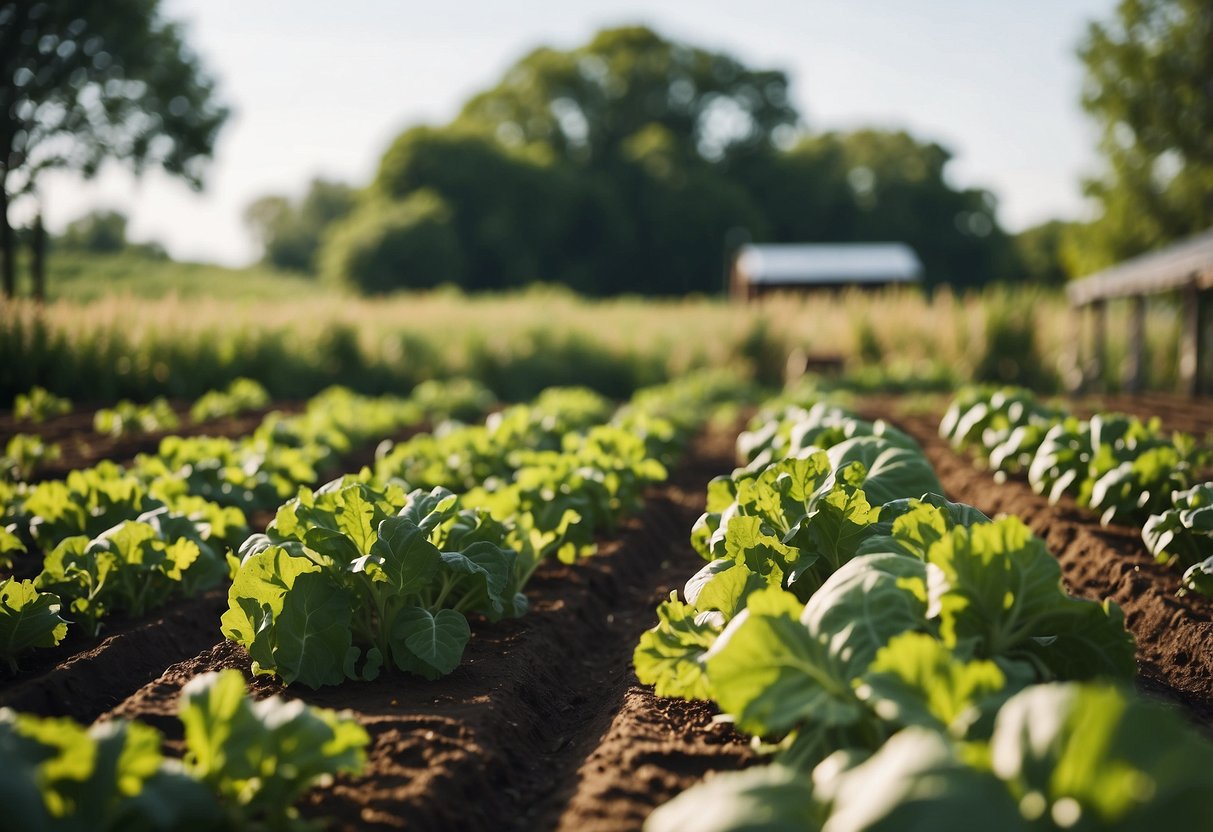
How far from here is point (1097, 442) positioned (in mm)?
5258

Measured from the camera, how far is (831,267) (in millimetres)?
34938

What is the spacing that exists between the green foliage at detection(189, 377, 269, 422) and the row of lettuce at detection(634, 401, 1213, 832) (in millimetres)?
7799

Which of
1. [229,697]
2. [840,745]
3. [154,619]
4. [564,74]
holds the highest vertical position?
[564,74]

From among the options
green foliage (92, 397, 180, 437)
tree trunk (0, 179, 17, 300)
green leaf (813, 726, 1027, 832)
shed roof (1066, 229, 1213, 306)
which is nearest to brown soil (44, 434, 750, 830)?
green leaf (813, 726, 1027, 832)

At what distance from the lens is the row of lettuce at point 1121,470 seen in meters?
3.99

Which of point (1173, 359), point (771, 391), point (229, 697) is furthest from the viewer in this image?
point (1173, 359)

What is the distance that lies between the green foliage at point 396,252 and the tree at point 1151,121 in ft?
78.1

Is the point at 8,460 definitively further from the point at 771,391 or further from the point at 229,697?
the point at 771,391

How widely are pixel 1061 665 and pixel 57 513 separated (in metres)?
4.40

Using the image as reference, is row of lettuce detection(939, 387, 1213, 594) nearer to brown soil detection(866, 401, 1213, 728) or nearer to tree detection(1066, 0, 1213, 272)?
brown soil detection(866, 401, 1213, 728)

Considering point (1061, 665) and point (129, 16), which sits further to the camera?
point (129, 16)

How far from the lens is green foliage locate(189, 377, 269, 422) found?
10.3 meters

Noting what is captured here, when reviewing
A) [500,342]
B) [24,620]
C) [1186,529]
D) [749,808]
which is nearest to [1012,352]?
[500,342]

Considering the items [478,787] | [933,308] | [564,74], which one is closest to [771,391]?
[933,308]
